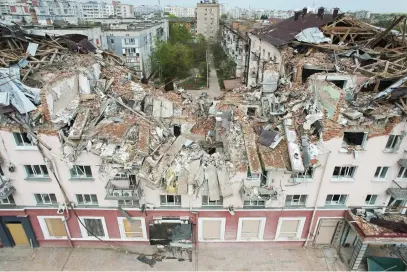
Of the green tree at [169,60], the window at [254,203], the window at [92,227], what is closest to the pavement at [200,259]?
the window at [92,227]

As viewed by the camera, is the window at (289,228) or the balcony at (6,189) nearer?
the balcony at (6,189)

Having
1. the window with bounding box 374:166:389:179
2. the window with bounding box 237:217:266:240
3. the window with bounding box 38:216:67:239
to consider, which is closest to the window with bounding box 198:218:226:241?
the window with bounding box 237:217:266:240

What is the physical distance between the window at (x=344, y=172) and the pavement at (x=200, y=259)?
21.9ft

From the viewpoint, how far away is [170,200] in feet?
57.3

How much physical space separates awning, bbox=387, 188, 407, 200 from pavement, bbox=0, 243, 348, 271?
20.1 feet

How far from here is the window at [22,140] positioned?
1517 cm

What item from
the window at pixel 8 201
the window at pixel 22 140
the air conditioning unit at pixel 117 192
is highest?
the window at pixel 22 140

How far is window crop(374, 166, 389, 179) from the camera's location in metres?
16.5

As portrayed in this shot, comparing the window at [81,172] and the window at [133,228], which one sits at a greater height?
the window at [81,172]

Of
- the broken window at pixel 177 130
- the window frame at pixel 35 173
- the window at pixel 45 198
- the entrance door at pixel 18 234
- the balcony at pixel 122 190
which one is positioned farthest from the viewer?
the entrance door at pixel 18 234

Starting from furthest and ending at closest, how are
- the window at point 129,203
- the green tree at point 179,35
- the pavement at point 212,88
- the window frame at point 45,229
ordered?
1. the green tree at point 179,35
2. the pavement at point 212,88
3. the window frame at point 45,229
4. the window at point 129,203

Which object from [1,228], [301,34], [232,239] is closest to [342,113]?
[232,239]

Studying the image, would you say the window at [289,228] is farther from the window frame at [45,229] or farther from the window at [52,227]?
the window at [52,227]

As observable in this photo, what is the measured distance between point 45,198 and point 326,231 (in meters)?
19.8
